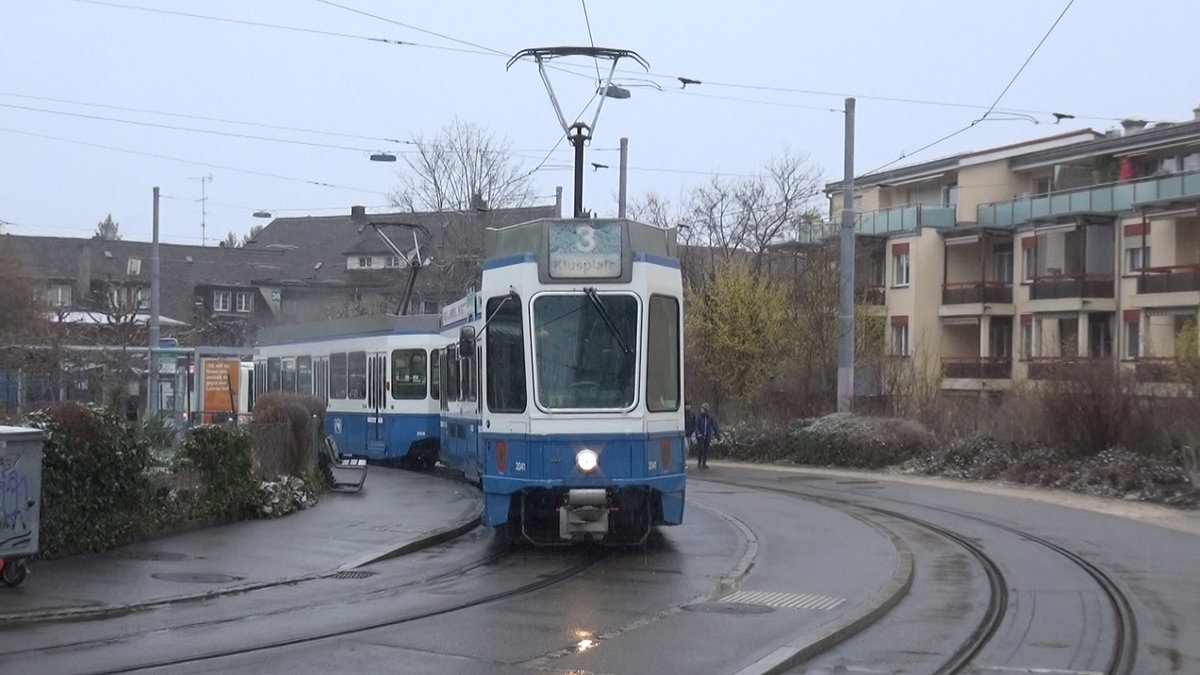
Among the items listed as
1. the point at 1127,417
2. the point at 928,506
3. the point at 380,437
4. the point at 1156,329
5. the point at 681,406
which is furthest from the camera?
the point at 1156,329

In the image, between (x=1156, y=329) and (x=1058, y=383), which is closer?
(x=1058, y=383)

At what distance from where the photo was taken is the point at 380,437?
30.6m

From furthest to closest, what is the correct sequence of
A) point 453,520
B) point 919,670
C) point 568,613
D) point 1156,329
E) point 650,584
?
point 1156,329
point 453,520
point 650,584
point 568,613
point 919,670

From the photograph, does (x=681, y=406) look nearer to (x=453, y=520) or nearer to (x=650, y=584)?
(x=650, y=584)

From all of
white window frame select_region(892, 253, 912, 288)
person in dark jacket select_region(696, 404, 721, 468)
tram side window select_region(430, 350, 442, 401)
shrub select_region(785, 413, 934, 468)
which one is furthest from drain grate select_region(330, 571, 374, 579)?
white window frame select_region(892, 253, 912, 288)

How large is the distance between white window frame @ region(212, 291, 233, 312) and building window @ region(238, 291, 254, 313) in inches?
19.5

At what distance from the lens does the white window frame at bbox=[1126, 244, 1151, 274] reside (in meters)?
46.5

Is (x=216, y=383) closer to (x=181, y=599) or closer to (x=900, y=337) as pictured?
(x=181, y=599)

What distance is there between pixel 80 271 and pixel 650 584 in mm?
61932

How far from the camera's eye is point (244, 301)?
261 feet

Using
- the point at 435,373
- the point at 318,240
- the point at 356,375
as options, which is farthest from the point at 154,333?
the point at 318,240

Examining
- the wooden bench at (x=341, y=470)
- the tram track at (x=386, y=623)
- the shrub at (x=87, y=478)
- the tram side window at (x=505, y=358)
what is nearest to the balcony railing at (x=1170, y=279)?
the wooden bench at (x=341, y=470)

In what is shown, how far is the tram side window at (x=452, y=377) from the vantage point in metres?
23.5

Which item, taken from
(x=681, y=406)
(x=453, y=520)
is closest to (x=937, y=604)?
(x=681, y=406)
